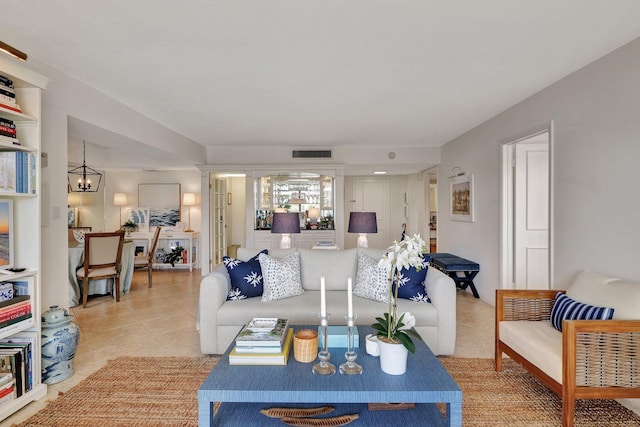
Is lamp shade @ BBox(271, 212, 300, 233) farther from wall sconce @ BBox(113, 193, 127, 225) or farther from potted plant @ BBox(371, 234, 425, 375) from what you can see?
wall sconce @ BBox(113, 193, 127, 225)

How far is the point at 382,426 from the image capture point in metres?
1.60

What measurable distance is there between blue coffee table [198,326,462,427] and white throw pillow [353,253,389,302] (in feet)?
3.34

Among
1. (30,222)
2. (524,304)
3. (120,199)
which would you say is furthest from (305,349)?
(120,199)

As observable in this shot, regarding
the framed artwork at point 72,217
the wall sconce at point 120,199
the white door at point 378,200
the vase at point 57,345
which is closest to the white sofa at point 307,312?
the vase at point 57,345

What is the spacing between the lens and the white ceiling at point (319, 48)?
1.87m

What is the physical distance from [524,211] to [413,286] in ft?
6.36

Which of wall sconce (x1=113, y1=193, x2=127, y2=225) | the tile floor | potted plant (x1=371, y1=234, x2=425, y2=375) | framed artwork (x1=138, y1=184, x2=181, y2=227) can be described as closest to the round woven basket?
potted plant (x1=371, y1=234, x2=425, y2=375)

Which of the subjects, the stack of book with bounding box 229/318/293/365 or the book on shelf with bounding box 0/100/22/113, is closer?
the stack of book with bounding box 229/318/293/365

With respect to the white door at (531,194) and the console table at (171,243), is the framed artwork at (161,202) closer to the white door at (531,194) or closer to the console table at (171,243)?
the console table at (171,243)

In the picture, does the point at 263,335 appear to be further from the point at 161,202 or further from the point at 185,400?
the point at 161,202

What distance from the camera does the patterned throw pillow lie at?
2.92 metres

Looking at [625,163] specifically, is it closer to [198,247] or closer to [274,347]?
[274,347]

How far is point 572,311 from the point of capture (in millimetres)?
2184

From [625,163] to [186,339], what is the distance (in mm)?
3847
